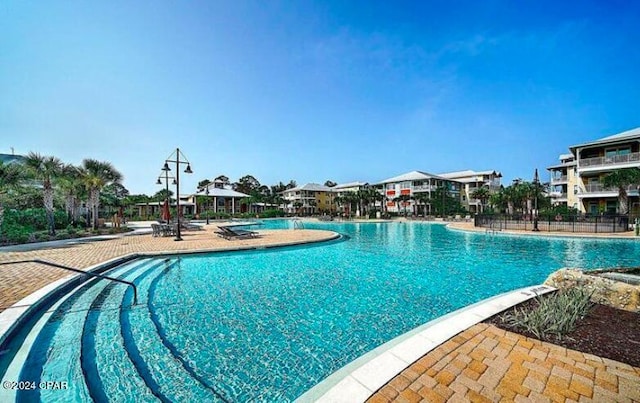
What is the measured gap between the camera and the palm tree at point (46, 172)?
16.9 m

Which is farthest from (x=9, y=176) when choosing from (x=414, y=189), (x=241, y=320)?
(x=414, y=189)

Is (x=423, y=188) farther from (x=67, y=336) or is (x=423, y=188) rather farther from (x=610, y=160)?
(x=67, y=336)

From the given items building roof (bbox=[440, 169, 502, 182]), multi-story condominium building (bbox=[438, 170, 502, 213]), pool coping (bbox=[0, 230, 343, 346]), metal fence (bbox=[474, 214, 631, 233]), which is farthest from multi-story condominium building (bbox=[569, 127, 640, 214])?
pool coping (bbox=[0, 230, 343, 346])

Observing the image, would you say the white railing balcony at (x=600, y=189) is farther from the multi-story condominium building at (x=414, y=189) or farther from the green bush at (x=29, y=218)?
the green bush at (x=29, y=218)

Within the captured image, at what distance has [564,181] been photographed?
39000 mm

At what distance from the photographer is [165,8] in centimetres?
1005

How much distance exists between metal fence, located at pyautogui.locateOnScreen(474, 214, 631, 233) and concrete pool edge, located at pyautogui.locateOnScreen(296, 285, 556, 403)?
23403 mm

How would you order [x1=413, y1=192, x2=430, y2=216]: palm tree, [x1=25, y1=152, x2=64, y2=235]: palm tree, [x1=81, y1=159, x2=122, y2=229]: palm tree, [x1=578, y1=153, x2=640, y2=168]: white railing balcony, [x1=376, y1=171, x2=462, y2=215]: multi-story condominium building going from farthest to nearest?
[x1=376, y1=171, x2=462, y2=215]: multi-story condominium building, [x1=413, y1=192, x2=430, y2=216]: palm tree, [x1=578, y1=153, x2=640, y2=168]: white railing balcony, [x1=81, y1=159, x2=122, y2=229]: palm tree, [x1=25, y1=152, x2=64, y2=235]: palm tree

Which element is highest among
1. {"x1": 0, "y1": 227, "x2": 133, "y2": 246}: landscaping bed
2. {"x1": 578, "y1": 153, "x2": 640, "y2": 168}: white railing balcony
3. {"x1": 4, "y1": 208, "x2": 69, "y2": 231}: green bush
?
{"x1": 578, "y1": 153, "x2": 640, "y2": 168}: white railing balcony

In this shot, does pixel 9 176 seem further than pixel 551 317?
Yes

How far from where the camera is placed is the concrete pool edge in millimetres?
2617

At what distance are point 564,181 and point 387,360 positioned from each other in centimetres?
4986

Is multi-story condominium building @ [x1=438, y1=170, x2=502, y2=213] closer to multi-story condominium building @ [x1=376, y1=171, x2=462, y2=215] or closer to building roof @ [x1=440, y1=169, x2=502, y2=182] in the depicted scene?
building roof @ [x1=440, y1=169, x2=502, y2=182]

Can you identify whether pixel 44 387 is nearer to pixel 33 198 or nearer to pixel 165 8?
pixel 165 8
